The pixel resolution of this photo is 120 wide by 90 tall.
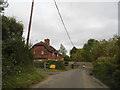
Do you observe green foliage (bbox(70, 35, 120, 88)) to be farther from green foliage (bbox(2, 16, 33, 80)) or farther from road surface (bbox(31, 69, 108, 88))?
green foliage (bbox(2, 16, 33, 80))

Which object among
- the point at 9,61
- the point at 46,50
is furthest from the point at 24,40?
the point at 46,50

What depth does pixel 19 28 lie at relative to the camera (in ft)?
68.7

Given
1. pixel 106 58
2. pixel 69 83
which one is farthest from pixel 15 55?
pixel 106 58

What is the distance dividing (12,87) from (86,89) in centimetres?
422

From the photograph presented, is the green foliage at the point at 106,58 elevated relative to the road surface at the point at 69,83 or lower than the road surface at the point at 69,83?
elevated

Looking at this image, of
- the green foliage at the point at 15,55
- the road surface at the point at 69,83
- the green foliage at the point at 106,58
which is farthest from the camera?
the green foliage at the point at 15,55

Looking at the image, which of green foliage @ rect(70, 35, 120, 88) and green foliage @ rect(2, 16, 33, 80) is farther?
green foliage @ rect(2, 16, 33, 80)

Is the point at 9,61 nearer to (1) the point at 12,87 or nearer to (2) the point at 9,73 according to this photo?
(2) the point at 9,73

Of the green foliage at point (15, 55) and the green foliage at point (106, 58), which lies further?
the green foliage at point (15, 55)

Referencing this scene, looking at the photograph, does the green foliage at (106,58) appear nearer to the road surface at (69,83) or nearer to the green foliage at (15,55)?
the road surface at (69,83)

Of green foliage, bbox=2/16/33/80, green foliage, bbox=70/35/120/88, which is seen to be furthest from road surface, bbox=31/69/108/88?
green foliage, bbox=2/16/33/80

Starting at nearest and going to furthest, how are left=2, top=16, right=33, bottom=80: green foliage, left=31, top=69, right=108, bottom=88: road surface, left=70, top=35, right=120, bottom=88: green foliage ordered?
left=70, top=35, right=120, bottom=88: green foliage
left=31, top=69, right=108, bottom=88: road surface
left=2, top=16, right=33, bottom=80: green foliage

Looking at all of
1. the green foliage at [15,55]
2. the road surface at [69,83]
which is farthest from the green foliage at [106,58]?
the green foliage at [15,55]

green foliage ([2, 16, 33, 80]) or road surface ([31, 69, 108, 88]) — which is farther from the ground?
green foliage ([2, 16, 33, 80])
